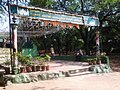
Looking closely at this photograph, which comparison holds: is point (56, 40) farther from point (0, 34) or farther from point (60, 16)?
point (60, 16)

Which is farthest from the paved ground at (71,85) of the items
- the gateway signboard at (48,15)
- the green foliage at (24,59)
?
the gateway signboard at (48,15)

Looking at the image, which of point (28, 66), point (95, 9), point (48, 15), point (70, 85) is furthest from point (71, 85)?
point (95, 9)

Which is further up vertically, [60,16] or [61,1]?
[61,1]

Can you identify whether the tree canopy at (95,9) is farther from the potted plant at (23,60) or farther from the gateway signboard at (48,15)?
the potted plant at (23,60)

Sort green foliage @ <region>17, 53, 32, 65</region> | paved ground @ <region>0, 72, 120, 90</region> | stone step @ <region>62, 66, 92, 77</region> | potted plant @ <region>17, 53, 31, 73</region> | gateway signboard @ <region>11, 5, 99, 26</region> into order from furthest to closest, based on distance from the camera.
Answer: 1. stone step @ <region>62, 66, 92, 77</region>
2. green foliage @ <region>17, 53, 32, 65</region>
3. potted plant @ <region>17, 53, 31, 73</region>
4. gateway signboard @ <region>11, 5, 99, 26</region>
5. paved ground @ <region>0, 72, 120, 90</region>

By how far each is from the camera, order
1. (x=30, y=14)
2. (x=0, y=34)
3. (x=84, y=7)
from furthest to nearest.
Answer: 1. (x=0, y=34)
2. (x=84, y=7)
3. (x=30, y=14)

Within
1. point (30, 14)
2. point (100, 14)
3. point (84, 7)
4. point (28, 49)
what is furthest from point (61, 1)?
point (30, 14)

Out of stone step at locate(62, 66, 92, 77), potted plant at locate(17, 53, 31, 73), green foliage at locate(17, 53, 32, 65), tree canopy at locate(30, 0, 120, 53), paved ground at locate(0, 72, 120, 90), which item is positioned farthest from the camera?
tree canopy at locate(30, 0, 120, 53)

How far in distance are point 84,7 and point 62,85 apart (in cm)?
1251

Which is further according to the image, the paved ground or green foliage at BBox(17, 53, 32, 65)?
green foliage at BBox(17, 53, 32, 65)

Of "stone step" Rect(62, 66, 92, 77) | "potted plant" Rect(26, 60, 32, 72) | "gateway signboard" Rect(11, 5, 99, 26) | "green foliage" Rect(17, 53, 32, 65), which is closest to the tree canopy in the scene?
"gateway signboard" Rect(11, 5, 99, 26)

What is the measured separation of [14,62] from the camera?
11.5 meters

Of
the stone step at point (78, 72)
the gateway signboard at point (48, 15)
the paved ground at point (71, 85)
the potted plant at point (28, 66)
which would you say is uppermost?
the gateway signboard at point (48, 15)

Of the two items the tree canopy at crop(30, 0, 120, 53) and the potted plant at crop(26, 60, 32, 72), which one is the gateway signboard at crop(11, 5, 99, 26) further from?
the tree canopy at crop(30, 0, 120, 53)
